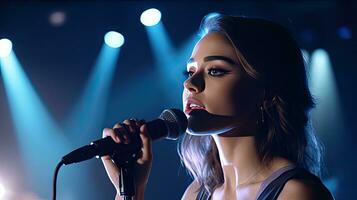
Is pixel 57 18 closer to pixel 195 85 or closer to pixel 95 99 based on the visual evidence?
pixel 95 99

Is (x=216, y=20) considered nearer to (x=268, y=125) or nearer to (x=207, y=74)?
(x=207, y=74)

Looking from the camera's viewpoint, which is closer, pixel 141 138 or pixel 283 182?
pixel 141 138

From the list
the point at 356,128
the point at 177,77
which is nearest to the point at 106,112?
the point at 177,77

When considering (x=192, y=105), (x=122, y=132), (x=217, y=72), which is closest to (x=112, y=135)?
(x=122, y=132)

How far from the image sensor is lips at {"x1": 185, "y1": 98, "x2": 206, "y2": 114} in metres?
1.74

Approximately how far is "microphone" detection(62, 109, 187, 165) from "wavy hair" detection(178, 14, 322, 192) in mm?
317

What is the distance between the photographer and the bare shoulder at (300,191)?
5.51 feet

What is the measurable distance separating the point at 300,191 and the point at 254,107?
1.04ft

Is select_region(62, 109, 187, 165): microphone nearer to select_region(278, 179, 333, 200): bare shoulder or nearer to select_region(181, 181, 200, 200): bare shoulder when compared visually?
select_region(278, 179, 333, 200): bare shoulder

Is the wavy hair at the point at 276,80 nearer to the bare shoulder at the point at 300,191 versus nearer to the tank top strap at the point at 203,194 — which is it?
the bare shoulder at the point at 300,191

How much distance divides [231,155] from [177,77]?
8.62 feet

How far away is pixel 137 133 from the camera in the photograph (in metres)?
1.51

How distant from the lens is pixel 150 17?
4566 mm

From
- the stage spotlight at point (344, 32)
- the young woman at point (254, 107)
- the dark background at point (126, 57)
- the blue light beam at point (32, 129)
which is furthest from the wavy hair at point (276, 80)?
the blue light beam at point (32, 129)
